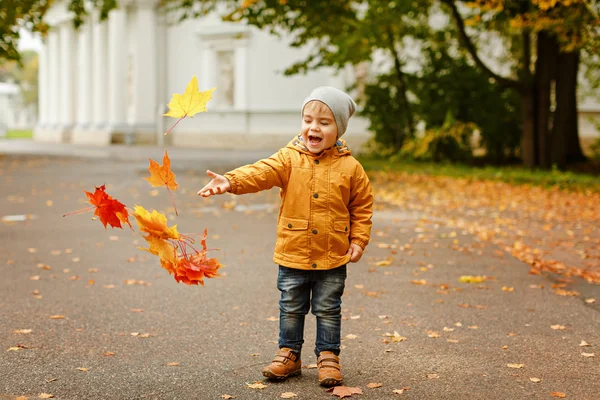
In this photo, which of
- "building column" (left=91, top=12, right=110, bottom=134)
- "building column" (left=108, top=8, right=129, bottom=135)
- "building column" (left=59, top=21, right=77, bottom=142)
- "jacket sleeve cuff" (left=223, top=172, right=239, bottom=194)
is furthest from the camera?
"building column" (left=59, top=21, right=77, bottom=142)

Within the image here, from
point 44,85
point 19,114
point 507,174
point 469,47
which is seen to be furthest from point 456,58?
point 19,114

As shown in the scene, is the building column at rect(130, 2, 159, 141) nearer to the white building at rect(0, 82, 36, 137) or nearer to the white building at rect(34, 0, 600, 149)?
the white building at rect(34, 0, 600, 149)

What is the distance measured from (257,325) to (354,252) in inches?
60.8

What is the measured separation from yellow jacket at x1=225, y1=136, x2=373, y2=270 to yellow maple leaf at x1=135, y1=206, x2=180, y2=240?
426 mm

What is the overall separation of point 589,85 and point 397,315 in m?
25.9

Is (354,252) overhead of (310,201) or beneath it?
beneath

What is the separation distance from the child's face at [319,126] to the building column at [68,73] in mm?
48765

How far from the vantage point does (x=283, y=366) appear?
4383mm

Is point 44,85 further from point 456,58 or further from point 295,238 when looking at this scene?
point 295,238

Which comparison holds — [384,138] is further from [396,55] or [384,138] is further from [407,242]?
[407,242]

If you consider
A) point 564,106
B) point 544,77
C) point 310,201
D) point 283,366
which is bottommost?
point 283,366

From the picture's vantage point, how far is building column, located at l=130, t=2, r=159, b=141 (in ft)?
143

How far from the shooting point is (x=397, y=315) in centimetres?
607

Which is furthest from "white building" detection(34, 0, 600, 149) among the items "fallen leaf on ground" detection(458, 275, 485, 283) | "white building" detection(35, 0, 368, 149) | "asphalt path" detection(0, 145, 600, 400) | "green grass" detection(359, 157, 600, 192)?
"fallen leaf on ground" detection(458, 275, 485, 283)
